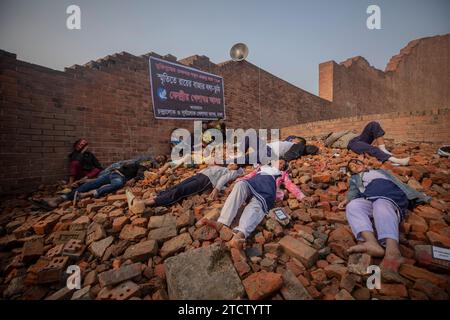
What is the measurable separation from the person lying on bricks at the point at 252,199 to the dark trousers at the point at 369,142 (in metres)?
2.27

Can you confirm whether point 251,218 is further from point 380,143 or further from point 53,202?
point 380,143

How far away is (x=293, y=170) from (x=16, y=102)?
209 inches

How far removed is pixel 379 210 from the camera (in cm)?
201

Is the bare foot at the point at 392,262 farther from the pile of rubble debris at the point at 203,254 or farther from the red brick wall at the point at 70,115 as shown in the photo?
the red brick wall at the point at 70,115

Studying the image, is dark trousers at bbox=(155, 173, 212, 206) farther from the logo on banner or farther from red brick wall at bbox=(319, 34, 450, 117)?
red brick wall at bbox=(319, 34, 450, 117)

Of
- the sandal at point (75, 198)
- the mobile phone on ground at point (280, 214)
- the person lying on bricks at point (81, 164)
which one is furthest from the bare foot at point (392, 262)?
the person lying on bricks at point (81, 164)

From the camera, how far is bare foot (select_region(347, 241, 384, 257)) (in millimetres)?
1694

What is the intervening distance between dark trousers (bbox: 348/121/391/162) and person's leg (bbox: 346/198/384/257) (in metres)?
2.21

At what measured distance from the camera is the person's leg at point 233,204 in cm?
226
